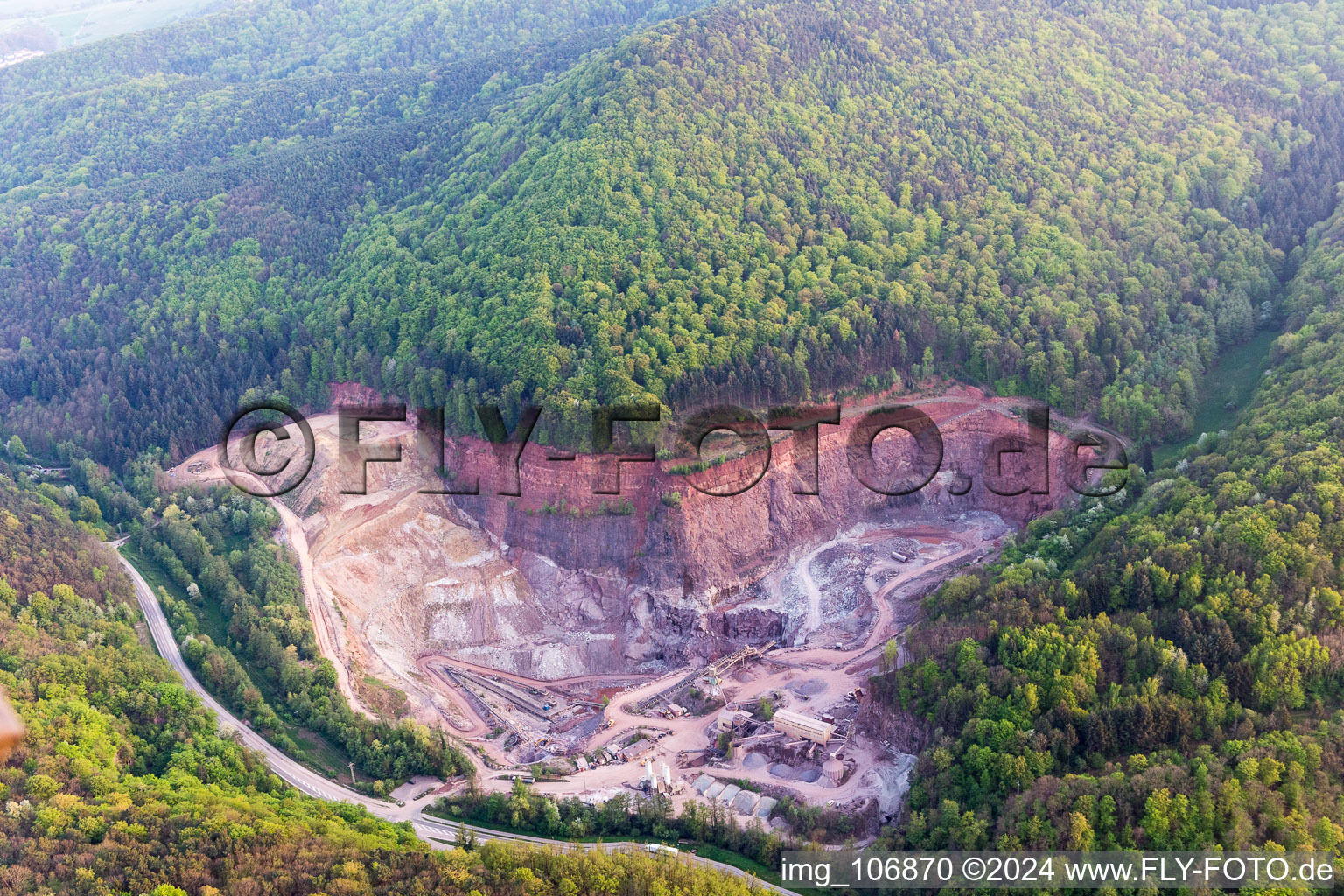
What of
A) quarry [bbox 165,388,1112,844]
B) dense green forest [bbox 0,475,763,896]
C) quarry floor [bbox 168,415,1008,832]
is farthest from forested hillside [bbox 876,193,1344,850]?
dense green forest [bbox 0,475,763,896]

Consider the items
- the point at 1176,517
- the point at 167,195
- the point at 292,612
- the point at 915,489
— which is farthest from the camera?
the point at 167,195

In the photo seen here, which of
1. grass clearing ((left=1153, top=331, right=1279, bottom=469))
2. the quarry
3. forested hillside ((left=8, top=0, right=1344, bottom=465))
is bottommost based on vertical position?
the quarry

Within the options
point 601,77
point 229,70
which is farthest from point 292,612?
point 229,70

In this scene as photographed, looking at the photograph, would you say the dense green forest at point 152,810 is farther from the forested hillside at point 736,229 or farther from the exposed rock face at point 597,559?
the forested hillside at point 736,229

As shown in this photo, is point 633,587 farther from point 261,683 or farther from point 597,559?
point 261,683

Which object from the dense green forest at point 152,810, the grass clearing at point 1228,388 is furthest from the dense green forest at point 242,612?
the grass clearing at point 1228,388

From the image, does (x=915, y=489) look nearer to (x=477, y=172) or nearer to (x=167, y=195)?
(x=477, y=172)

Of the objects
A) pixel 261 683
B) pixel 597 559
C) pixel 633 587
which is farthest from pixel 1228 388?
pixel 261 683

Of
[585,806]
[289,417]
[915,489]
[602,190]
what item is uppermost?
[602,190]

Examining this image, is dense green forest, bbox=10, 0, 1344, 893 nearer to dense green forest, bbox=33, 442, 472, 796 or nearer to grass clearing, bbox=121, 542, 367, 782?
dense green forest, bbox=33, 442, 472, 796
